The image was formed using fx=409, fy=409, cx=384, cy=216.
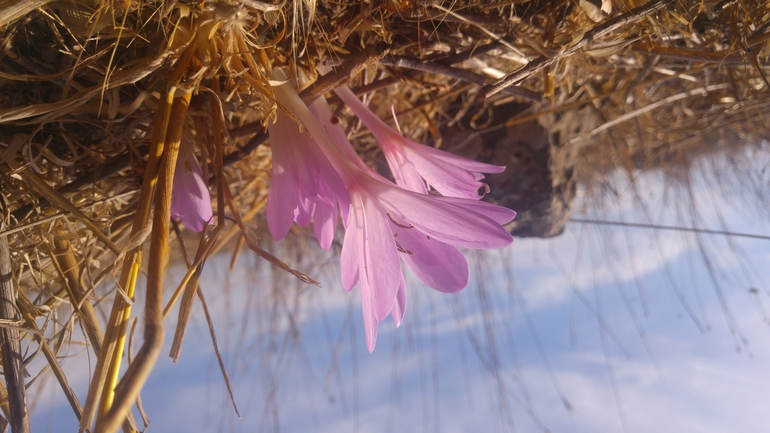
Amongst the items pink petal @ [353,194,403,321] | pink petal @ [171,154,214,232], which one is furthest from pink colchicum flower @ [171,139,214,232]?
pink petal @ [353,194,403,321]

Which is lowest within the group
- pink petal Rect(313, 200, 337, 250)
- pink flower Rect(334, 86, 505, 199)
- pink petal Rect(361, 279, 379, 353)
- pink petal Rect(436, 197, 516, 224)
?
pink petal Rect(361, 279, 379, 353)

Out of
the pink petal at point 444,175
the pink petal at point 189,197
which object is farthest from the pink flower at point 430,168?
the pink petal at point 189,197

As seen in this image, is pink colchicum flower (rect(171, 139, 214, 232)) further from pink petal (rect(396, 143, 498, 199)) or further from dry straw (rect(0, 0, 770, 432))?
pink petal (rect(396, 143, 498, 199))

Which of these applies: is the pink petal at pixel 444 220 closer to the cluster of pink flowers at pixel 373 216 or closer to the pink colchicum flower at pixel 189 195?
the cluster of pink flowers at pixel 373 216

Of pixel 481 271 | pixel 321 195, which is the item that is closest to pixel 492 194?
pixel 481 271

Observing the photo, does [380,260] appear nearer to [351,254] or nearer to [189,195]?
[351,254]

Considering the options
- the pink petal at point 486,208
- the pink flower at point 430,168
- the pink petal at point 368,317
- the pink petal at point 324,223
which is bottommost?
the pink petal at point 368,317
